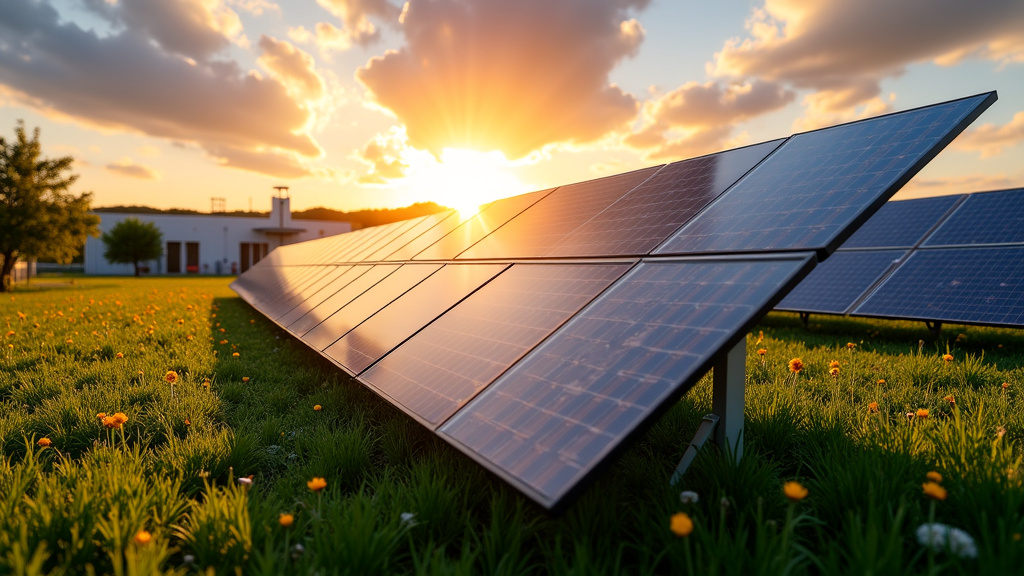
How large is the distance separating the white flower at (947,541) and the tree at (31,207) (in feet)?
104

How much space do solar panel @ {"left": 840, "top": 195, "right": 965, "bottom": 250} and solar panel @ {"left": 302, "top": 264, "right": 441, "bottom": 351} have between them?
27.2 ft

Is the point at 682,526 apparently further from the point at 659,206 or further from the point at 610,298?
the point at 659,206

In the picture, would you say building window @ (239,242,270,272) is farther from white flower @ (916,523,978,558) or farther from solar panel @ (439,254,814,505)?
white flower @ (916,523,978,558)

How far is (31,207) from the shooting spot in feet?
79.4

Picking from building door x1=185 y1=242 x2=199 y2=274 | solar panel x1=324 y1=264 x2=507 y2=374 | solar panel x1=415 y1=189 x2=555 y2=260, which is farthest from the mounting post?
building door x1=185 y1=242 x2=199 y2=274

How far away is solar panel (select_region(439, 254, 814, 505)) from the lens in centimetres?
209

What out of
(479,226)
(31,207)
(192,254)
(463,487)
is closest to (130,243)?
(192,254)

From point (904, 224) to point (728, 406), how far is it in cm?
993

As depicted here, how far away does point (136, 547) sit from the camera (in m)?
2.27

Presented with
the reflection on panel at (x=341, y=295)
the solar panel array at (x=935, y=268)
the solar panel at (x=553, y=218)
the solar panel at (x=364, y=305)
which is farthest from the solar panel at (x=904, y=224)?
the reflection on panel at (x=341, y=295)

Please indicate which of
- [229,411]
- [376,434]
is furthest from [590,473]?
[229,411]

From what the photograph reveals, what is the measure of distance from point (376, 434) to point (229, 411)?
62.9 inches

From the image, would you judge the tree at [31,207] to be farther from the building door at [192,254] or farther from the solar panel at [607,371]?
the building door at [192,254]

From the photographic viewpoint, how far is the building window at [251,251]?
201 ft
